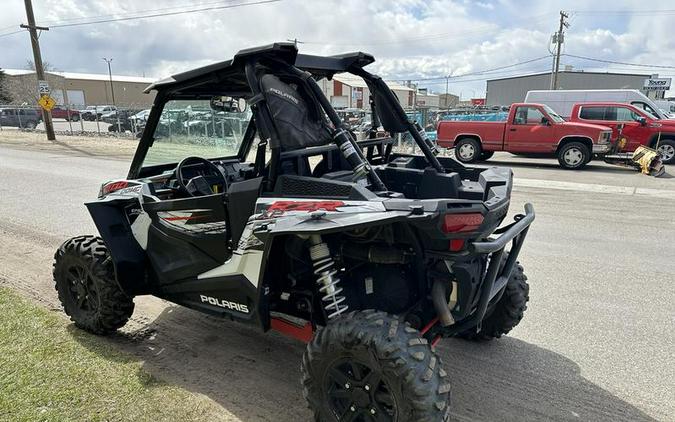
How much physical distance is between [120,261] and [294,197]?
1.60 m

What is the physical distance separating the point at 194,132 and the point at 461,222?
254 cm

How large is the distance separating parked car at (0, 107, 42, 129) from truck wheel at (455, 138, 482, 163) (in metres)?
32.2

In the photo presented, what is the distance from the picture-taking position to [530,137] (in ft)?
50.1

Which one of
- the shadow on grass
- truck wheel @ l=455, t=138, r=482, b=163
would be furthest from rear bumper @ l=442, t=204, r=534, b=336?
truck wheel @ l=455, t=138, r=482, b=163

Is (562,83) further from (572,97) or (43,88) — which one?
(43,88)

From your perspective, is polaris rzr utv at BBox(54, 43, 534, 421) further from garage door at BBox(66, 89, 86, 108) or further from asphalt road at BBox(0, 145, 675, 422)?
garage door at BBox(66, 89, 86, 108)

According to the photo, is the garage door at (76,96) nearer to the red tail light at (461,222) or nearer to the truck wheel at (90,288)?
the truck wheel at (90,288)

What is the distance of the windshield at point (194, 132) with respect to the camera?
3.65 meters

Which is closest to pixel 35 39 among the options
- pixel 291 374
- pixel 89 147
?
pixel 89 147

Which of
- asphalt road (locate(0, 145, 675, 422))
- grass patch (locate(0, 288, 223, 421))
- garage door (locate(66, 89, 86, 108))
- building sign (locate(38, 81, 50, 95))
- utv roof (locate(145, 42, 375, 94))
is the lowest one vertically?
asphalt road (locate(0, 145, 675, 422))

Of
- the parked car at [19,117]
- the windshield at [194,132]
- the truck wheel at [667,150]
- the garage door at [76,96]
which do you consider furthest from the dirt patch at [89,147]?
the garage door at [76,96]

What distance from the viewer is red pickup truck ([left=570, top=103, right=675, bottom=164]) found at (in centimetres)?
1544

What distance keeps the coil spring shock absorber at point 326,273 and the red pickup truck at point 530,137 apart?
14.1m

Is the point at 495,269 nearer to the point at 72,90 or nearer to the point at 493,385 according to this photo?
the point at 493,385
